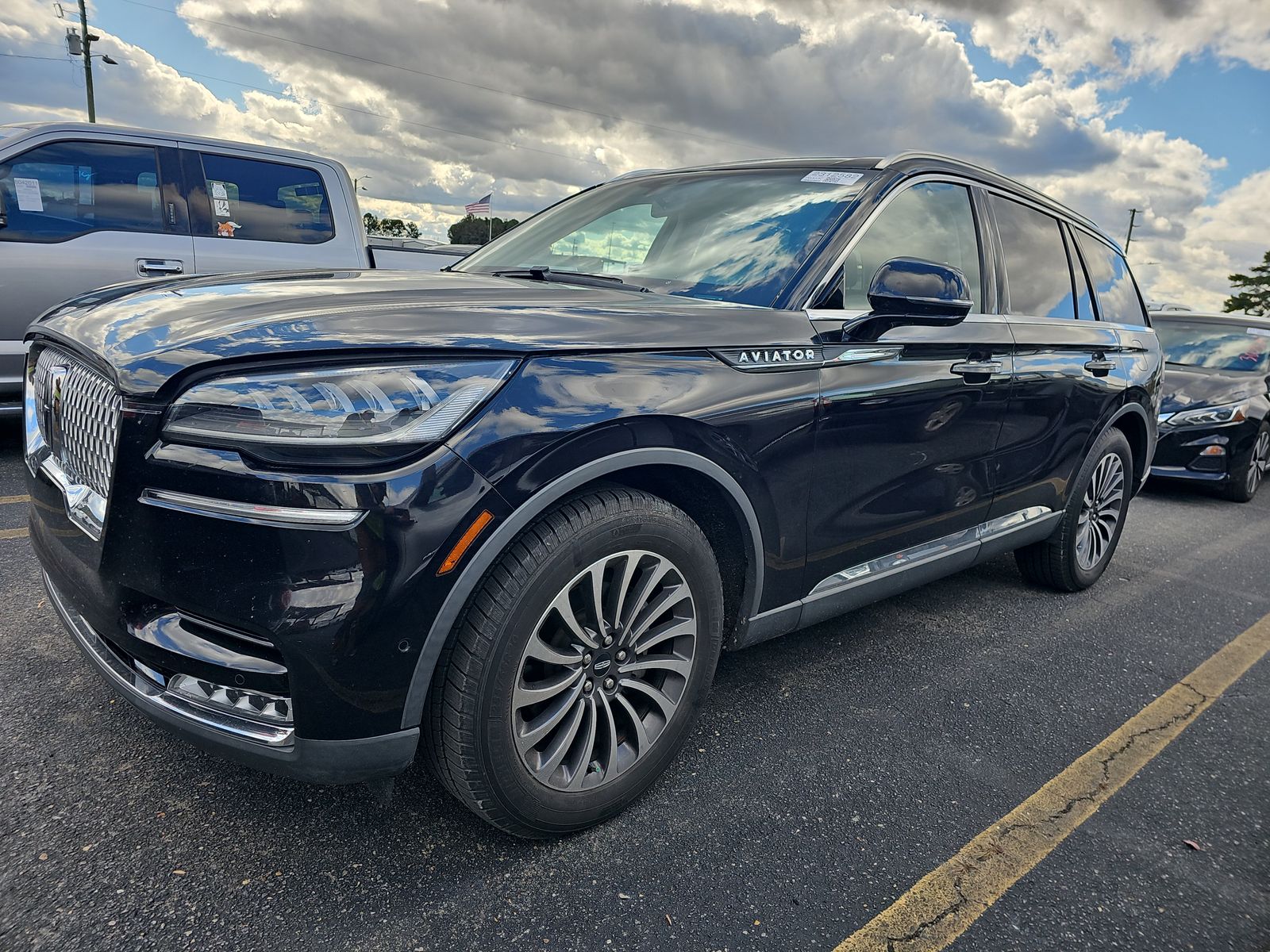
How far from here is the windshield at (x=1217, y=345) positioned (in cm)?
Result: 777

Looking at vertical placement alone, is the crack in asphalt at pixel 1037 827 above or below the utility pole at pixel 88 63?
below

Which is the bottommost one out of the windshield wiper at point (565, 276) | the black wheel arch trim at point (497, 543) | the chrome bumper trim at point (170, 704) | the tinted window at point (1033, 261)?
the chrome bumper trim at point (170, 704)

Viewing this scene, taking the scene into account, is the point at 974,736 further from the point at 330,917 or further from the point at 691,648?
the point at 330,917

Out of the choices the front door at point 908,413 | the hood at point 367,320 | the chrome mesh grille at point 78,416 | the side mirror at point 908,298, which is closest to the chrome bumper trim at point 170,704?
the chrome mesh grille at point 78,416

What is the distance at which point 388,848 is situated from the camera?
192 cm

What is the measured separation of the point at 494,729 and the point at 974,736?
5.59 ft

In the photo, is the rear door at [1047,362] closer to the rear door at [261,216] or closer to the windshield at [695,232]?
the windshield at [695,232]

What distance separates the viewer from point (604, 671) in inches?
78.8

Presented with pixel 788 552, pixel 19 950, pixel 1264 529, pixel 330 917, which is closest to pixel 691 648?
pixel 788 552

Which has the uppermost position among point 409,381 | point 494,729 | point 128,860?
point 409,381

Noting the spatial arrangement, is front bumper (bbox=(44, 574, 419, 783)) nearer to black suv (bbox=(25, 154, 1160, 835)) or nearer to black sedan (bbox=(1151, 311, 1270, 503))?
black suv (bbox=(25, 154, 1160, 835))

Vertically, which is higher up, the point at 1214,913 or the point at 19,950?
the point at 19,950

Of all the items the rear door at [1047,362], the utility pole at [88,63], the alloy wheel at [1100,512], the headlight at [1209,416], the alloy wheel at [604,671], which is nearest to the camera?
the alloy wheel at [604,671]

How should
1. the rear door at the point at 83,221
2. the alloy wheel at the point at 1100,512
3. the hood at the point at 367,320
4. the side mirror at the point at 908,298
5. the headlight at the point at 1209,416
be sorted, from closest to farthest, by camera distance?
the hood at the point at 367,320 < the side mirror at the point at 908,298 < the alloy wheel at the point at 1100,512 < the rear door at the point at 83,221 < the headlight at the point at 1209,416
